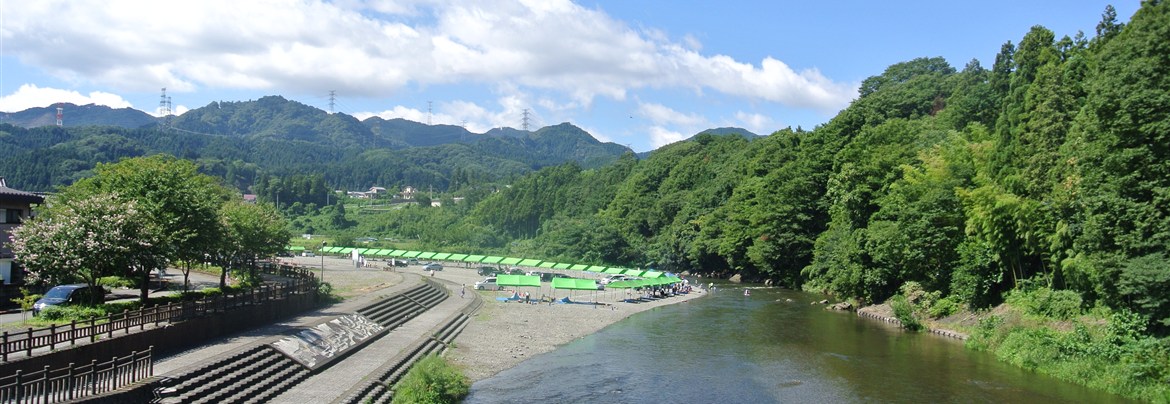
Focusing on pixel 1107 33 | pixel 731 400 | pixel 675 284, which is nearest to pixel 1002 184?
pixel 1107 33

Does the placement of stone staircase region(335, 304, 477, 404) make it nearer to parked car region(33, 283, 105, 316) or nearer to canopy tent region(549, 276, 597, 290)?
parked car region(33, 283, 105, 316)

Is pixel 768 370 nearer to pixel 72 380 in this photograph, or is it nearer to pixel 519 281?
pixel 72 380

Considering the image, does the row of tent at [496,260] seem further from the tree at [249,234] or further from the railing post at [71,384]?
the railing post at [71,384]

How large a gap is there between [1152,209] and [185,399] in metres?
33.1

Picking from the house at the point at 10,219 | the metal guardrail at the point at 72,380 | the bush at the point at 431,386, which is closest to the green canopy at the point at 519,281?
the house at the point at 10,219

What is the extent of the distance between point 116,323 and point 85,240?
492 cm

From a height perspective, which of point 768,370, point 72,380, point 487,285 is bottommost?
point 768,370

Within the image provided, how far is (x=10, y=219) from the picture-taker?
118 feet

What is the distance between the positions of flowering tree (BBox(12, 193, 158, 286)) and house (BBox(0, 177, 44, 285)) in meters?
7.94

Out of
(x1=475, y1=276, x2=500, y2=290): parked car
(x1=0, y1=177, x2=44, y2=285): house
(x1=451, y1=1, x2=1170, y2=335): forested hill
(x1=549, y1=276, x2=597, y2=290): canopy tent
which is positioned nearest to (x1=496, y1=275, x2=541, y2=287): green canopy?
(x1=549, y1=276, x2=597, y2=290): canopy tent

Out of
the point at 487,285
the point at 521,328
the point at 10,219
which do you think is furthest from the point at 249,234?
the point at 487,285

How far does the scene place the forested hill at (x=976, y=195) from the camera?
29.4 meters

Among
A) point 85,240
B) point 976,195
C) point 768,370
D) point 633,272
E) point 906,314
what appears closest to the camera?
point 85,240

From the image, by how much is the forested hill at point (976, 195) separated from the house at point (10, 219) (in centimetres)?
4583
